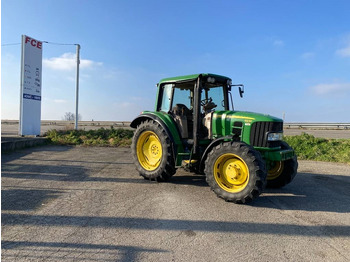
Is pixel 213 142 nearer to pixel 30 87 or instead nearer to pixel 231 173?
pixel 231 173

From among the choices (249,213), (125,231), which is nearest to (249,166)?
(249,213)

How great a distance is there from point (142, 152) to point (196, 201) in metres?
2.22

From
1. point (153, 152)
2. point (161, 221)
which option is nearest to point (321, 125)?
point (153, 152)

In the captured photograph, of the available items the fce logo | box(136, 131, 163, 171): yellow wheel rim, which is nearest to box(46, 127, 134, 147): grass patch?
the fce logo

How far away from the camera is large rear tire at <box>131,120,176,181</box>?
5.21 m

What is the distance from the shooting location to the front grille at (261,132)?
4582 millimetres

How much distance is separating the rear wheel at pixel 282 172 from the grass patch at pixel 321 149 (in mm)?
4714

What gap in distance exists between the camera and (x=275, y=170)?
5297mm

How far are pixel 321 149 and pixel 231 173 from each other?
7033 mm

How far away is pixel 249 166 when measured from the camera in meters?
3.96

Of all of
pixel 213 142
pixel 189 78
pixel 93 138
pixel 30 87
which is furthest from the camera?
pixel 93 138

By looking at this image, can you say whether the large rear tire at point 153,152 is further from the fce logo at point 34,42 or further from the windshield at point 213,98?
the fce logo at point 34,42

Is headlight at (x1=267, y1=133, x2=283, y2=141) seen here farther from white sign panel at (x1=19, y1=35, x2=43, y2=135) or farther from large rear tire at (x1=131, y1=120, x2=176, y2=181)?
white sign panel at (x1=19, y1=35, x2=43, y2=135)

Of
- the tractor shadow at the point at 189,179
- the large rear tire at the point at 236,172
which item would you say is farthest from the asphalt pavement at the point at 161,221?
the large rear tire at the point at 236,172
